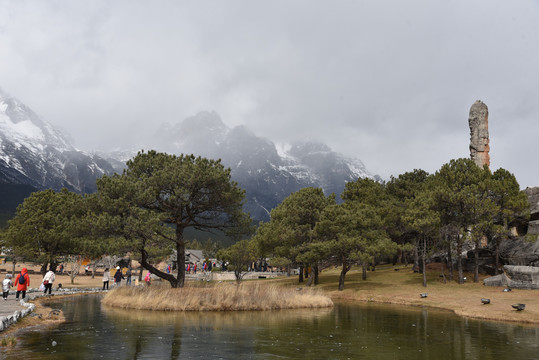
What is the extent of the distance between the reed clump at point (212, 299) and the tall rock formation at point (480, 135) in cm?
4927

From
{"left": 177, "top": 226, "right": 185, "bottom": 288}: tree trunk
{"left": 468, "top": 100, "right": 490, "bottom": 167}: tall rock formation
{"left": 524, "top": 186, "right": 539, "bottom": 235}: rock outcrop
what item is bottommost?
{"left": 177, "top": 226, "right": 185, "bottom": 288}: tree trunk

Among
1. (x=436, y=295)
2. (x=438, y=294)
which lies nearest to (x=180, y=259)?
(x=436, y=295)

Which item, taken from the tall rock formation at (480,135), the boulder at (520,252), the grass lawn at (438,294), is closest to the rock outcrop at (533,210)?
the boulder at (520,252)

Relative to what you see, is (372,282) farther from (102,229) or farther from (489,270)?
(102,229)

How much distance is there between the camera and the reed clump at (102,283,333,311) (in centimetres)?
3038

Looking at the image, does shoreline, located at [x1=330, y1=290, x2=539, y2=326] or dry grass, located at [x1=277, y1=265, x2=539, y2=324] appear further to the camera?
dry grass, located at [x1=277, y1=265, x2=539, y2=324]

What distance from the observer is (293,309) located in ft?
110

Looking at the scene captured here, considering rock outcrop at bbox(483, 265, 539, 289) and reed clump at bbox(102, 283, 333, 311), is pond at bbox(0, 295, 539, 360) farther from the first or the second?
rock outcrop at bbox(483, 265, 539, 289)

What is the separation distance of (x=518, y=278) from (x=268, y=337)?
34487 mm

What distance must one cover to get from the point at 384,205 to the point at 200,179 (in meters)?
33.0

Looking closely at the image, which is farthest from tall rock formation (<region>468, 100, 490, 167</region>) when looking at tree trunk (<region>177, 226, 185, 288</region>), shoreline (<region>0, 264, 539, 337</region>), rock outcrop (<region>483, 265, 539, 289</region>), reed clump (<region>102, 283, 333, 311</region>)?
tree trunk (<region>177, 226, 185, 288</region>)

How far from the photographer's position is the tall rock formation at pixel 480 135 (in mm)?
71625

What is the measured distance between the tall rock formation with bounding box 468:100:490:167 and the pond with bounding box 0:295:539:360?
166 ft

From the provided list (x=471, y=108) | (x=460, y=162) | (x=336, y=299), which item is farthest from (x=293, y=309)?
(x=471, y=108)
